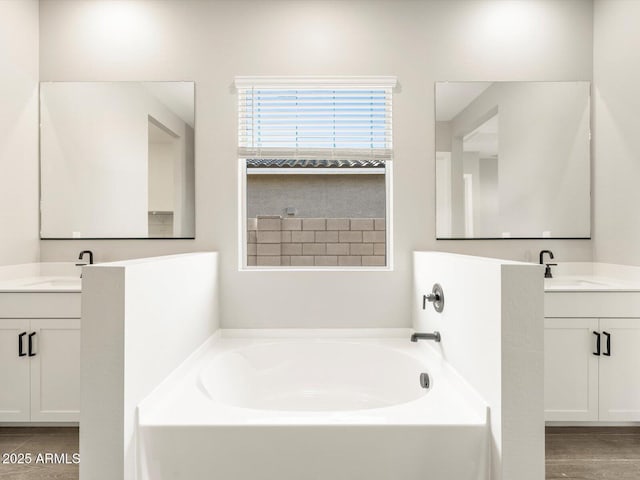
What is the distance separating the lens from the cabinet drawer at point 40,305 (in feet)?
7.16

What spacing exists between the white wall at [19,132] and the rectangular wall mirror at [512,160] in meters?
2.61

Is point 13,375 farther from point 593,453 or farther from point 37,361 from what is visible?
point 593,453

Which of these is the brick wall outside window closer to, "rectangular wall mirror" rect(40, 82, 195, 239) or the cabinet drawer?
"rectangular wall mirror" rect(40, 82, 195, 239)

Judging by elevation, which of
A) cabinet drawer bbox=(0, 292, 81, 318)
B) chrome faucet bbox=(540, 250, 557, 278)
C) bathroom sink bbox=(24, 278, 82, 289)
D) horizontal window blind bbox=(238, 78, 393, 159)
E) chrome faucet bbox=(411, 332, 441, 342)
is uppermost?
horizontal window blind bbox=(238, 78, 393, 159)

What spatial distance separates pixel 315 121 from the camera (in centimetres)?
264

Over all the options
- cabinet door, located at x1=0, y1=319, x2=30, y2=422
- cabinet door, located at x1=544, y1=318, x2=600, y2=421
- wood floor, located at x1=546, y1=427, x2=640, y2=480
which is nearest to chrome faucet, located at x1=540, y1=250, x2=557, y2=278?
cabinet door, located at x1=544, y1=318, x2=600, y2=421

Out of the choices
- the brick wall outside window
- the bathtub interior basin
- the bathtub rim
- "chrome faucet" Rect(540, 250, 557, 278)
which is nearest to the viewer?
the bathtub rim

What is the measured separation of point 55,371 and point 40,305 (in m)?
0.37

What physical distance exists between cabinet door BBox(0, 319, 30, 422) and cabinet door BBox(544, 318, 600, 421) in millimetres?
2835

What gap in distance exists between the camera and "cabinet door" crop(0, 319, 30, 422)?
2176 millimetres

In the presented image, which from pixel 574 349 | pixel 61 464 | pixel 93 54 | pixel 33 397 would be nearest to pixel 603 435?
pixel 574 349

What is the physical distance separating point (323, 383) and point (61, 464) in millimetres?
1333

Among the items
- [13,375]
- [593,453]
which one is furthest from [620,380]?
[13,375]

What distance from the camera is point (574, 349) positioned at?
2186mm
